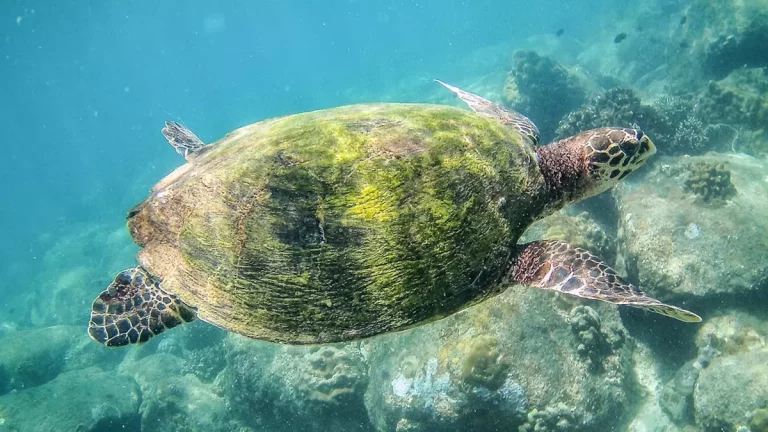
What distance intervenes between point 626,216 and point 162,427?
37.1 feet

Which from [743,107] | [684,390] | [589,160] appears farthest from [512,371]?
[743,107]

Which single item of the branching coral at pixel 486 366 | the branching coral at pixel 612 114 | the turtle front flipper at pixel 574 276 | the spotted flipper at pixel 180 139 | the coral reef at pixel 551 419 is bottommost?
the coral reef at pixel 551 419

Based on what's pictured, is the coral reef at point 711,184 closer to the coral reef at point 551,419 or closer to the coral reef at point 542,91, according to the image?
the coral reef at point 551,419

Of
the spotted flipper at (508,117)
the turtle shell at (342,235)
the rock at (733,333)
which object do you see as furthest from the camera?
the rock at (733,333)

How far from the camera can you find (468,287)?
321 centimetres

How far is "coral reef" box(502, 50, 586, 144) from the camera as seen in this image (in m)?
15.8

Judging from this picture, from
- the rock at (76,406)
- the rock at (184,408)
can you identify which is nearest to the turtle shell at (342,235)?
the rock at (184,408)

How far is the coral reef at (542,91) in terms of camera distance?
620 inches

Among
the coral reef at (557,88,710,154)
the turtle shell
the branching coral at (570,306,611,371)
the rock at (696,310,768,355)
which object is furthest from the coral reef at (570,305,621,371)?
the coral reef at (557,88,710,154)

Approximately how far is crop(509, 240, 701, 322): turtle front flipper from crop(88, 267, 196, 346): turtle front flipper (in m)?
2.87

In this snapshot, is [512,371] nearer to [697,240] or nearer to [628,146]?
[628,146]

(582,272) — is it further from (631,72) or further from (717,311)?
(631,72)

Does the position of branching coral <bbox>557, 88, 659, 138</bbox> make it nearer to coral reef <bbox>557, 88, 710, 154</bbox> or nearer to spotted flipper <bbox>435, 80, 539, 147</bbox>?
coral reef <bbox>557, 88, 710, 154</bbox>

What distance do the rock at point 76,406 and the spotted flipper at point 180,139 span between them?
7956 millimetres
